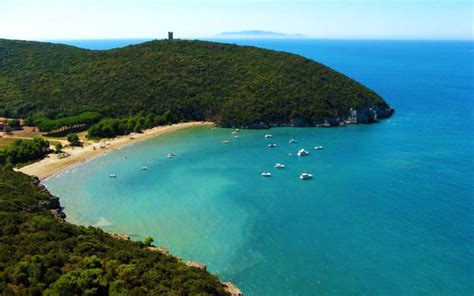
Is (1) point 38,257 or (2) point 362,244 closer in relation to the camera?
(1) point 38,257

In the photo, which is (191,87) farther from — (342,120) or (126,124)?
(342,120)

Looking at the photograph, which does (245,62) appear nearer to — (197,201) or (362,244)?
(197,201)

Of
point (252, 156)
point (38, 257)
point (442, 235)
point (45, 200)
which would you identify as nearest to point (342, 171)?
point (252, 156)

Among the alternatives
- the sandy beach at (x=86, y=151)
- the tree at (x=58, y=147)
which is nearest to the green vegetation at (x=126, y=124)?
the sandy beach at (x=86, y=151)

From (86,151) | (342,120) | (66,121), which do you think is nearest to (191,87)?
(66,121)

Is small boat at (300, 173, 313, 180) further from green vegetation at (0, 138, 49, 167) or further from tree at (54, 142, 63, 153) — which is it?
green vegetation at (0, 138, 49, 167)

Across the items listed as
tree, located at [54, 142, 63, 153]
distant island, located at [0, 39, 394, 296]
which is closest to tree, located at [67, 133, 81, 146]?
distant island, located at [0, 39, 394, 296]
